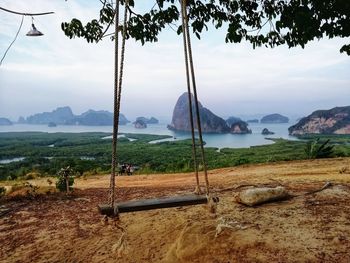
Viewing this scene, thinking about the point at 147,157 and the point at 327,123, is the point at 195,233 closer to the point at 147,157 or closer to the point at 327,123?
the point at 147,157

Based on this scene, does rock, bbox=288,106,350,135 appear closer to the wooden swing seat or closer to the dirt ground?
the dirt ground

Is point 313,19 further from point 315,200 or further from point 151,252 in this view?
point 151,252

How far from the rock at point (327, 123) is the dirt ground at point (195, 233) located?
10427 centimetres

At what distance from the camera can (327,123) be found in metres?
106

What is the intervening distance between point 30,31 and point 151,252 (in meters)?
4.22

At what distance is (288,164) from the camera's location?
13664 mm

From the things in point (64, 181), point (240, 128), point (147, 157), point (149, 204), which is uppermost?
point (149, 204)

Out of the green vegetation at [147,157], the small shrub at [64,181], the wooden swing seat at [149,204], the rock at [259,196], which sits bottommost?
the green vegetation at [147,157]

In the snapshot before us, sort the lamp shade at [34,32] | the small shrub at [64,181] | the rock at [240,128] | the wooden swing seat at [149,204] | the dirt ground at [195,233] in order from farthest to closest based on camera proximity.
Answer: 1. the rock at [240,128]
2. the small shrub at [64,181]
3. the lamp shade at [34,32]
4. the dirt ground at [195,233]
5. the wooden swing seat at [149,204]

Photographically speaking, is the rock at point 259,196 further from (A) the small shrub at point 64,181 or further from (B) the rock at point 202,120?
(B) the rock at point 202,120

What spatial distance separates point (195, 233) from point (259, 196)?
80.3 inches

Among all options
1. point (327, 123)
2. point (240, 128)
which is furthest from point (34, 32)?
point (240, 128)

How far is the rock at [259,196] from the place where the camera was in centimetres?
626

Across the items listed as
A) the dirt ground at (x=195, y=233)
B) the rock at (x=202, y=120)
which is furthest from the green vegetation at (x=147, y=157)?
the rock at (x=202, y=120)
